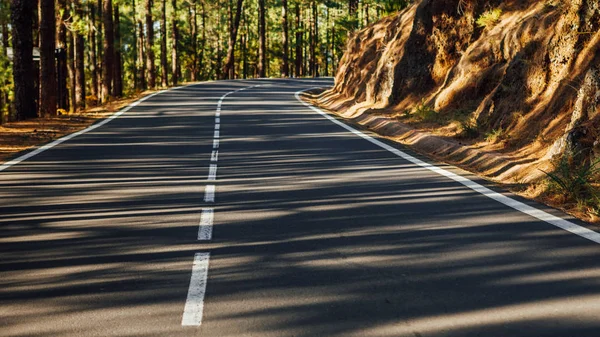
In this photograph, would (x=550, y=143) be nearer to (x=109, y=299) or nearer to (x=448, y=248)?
(x=448, y=248)

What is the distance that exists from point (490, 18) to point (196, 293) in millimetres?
15027

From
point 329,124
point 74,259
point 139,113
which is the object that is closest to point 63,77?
point 139,113

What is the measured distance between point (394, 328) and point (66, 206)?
543cm

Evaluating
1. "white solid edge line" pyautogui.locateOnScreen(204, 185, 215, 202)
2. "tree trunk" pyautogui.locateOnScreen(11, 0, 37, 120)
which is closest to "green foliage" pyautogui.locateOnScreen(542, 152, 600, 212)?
"white solid edge line" pyautogui.locateOnScreen(204, 185, 215, 202)

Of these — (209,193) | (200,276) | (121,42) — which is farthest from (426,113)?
(121,42)

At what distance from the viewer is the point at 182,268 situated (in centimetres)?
603

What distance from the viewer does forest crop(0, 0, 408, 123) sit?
22984 mm

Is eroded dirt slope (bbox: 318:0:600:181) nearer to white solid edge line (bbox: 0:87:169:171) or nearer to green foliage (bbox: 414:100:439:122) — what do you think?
green foliage (bbox: 414:100:439:122)

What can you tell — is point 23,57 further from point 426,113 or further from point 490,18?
point 490,18

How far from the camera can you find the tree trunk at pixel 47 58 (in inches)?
907

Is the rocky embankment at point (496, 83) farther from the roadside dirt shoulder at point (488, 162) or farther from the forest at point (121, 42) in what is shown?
the forest at point (121, 42)

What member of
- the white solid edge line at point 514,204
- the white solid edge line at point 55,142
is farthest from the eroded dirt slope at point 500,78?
the white solid edge line at point 55,142

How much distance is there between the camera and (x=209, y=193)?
953cm

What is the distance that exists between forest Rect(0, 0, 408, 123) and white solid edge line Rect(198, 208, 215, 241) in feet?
45.8
